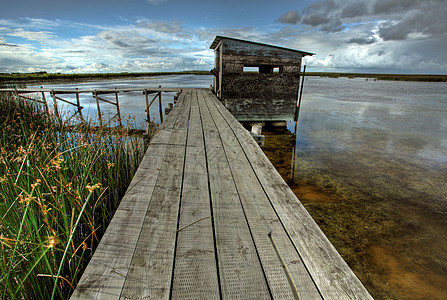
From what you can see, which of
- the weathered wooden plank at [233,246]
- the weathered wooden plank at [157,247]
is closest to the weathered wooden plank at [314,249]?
the weathered wooden plank at [233,246]

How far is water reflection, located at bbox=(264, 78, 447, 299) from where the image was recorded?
3318mm

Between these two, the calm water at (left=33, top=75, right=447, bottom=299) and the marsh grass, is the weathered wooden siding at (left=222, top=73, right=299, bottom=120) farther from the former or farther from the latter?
the marsh grass

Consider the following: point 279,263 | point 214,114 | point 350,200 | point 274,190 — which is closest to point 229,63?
point 214,114

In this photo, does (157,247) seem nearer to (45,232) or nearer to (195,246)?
(195,246)

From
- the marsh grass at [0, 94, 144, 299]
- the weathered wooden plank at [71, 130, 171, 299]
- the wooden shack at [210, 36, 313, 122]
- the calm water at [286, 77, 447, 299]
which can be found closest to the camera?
the weathered wooden plank at [71, 130, 171, 299]

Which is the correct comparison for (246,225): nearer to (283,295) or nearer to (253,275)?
(253,275)

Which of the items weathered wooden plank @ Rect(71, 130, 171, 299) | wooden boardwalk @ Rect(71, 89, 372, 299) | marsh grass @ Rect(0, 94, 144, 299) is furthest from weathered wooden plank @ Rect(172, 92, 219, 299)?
marsh grass @ Rect(0, 94, 144, 299)

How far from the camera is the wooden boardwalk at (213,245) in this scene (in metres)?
1.16

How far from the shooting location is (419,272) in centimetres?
329

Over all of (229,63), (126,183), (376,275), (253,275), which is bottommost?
(376,275)

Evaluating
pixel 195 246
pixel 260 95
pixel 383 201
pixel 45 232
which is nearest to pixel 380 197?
pixel 383 201

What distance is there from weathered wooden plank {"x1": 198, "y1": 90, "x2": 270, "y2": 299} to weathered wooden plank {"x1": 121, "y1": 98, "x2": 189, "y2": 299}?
0.98 ft

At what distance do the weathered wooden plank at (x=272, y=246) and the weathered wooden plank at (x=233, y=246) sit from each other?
51mm

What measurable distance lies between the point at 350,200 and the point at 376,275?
220 cm
